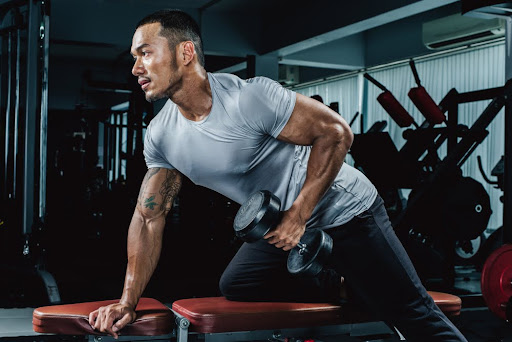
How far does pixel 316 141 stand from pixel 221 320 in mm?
577

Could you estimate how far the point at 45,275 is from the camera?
3396 millimetres

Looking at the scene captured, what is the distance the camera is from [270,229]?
1489mm

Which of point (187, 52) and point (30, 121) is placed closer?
point (187, 52)

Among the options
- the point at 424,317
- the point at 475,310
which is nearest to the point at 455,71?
the point at 475,310

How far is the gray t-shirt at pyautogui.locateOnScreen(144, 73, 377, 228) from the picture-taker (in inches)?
65.1

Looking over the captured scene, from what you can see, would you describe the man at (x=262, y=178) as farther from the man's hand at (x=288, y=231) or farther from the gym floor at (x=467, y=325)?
the gym floor at (x=467, y=325)

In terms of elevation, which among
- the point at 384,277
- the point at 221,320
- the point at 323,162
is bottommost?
the point at 221,320

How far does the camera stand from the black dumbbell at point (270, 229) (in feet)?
4.74

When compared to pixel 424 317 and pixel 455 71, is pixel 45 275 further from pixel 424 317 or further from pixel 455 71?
pixel 455 71

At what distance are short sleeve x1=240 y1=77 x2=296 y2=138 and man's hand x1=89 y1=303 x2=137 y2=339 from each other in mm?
616

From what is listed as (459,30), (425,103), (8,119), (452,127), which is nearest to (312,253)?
(8,119)

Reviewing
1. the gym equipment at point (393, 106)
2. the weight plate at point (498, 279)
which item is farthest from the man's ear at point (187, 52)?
the gym equipment at point (393, 106)

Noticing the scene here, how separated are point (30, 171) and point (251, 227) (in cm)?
256

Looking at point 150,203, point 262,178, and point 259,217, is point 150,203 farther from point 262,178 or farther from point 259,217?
point 259,217
